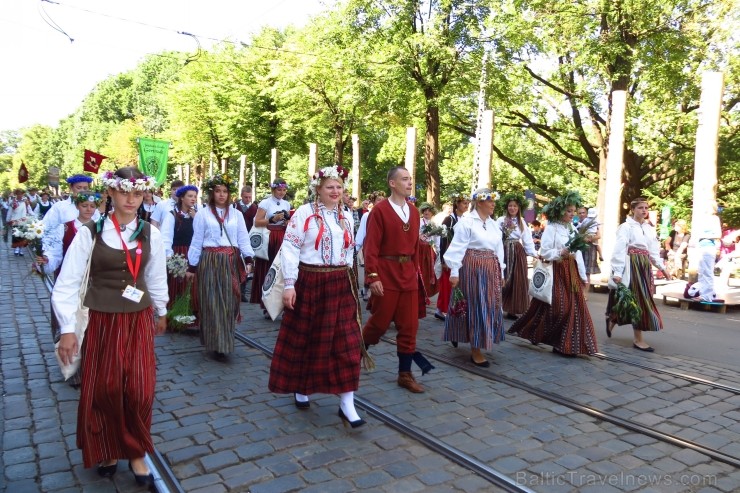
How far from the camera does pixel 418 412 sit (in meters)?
4.97

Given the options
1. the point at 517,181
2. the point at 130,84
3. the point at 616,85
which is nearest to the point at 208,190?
the point at 616,85

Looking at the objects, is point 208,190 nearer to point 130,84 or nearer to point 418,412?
point 418,412

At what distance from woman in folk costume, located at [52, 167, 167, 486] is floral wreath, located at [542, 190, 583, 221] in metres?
4.96

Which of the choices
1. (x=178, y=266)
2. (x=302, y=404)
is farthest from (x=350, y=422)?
(x=178, y=266)

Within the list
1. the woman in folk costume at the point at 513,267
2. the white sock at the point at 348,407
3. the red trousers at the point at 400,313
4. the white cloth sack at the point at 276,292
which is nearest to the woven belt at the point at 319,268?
the white cloth sack at the point at 276,292

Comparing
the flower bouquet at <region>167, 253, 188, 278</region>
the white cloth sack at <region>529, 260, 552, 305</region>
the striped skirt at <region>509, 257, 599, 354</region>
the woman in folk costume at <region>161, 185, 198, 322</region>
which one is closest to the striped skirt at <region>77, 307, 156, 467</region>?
the flower bouquet at <region>167, 253, 188, 278</region>

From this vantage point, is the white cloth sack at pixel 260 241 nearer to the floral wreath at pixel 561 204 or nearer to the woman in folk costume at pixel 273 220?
the woman in folk costume at pixel 273 220

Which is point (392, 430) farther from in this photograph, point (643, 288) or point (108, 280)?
point (643, 288)

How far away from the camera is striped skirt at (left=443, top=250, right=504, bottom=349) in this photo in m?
6.44

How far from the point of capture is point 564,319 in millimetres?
6957

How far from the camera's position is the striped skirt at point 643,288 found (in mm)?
7332

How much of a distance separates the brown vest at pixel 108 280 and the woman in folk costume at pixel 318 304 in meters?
1.30

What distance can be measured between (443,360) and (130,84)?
7753 centimetres

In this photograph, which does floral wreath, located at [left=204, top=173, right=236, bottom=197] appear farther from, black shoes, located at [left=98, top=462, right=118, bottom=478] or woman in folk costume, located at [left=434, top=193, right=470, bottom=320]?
woman in folk costume, located at [left=434, top=193, right=470, bottom=320]
